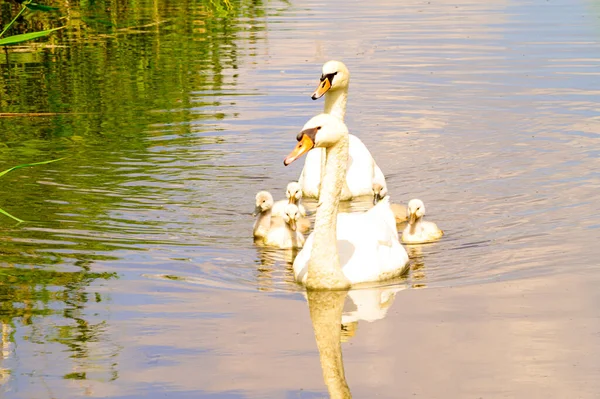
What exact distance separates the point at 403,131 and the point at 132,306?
24.6 ft

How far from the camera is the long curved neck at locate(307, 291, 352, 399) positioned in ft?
21.4

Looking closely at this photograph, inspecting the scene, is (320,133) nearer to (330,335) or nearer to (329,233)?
(329,233)

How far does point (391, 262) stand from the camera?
9008 millimetres

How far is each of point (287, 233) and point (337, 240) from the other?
130 centimetres

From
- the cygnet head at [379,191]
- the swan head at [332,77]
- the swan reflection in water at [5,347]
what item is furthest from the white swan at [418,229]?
the swan reflection in water at [5,347]

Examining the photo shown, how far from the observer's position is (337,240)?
913 cm

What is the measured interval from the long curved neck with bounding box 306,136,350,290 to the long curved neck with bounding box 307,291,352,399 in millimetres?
90

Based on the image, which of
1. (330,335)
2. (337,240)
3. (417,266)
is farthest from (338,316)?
(417,266)

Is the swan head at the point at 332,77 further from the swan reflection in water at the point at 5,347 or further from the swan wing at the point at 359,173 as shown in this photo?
the swan reflection in water at the point at 5,347

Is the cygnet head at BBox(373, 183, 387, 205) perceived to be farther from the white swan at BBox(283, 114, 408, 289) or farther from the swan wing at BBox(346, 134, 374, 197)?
the white swan at BBox(283, 114, 408, 289)

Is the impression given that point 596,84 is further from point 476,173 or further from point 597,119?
point 476,173

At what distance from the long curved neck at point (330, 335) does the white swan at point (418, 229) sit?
5.98 ft

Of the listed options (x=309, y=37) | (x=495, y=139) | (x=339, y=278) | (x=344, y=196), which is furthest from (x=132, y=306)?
(x=309, y=37)

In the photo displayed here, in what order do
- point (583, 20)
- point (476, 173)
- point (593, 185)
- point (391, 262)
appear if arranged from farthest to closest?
point (583, 20) < point (476, 173) < point (593, 185) < point (391, 262)
